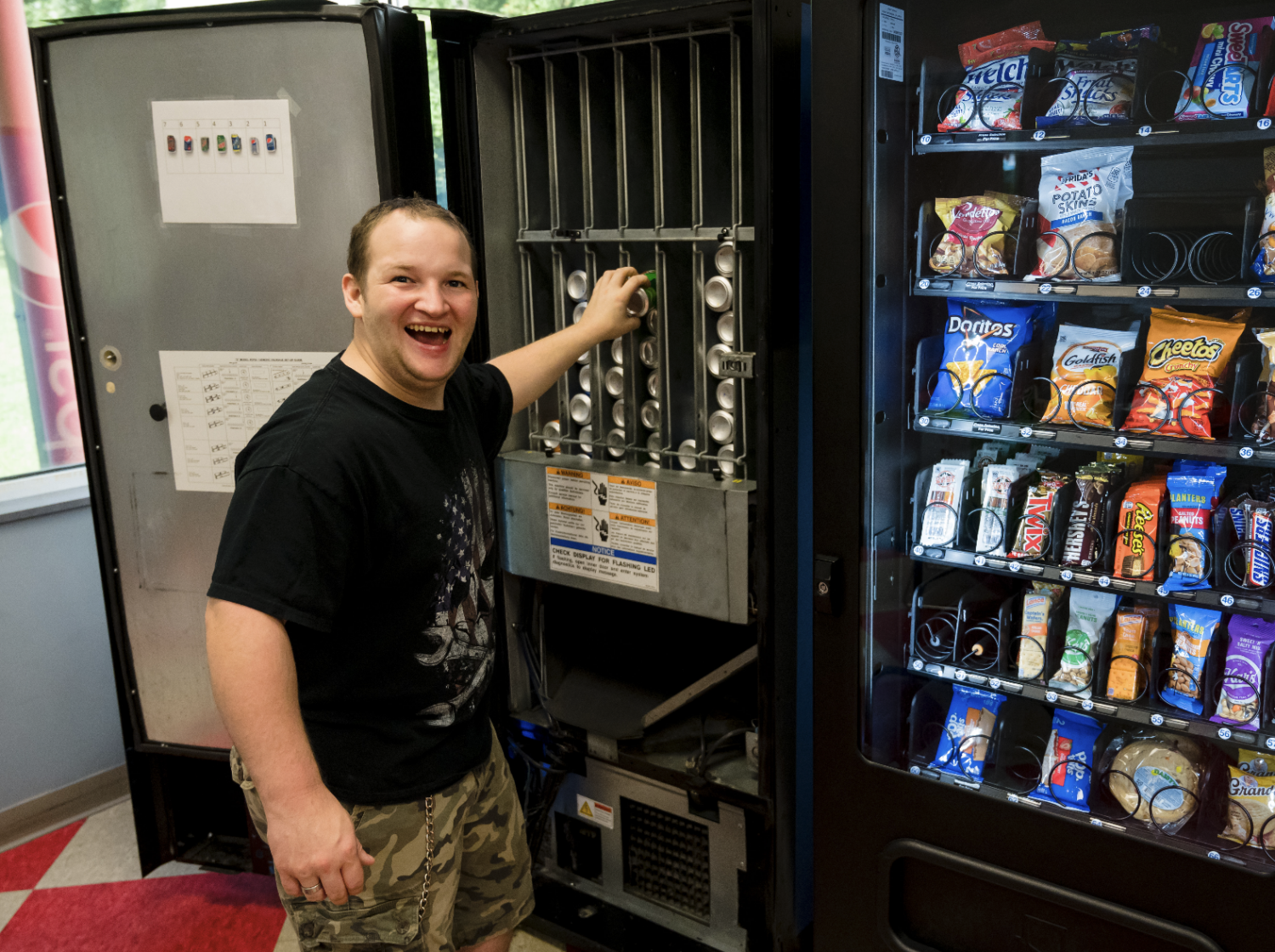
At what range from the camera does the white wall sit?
105 inches

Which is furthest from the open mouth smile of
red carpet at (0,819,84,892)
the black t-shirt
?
red carpet at (0,819,84,892)

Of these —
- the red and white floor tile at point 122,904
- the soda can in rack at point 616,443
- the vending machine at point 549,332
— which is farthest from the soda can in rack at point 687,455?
the red and white floor tile at point 122,904

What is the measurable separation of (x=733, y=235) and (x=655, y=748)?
103cm

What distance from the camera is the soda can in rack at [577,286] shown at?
1.99 meters

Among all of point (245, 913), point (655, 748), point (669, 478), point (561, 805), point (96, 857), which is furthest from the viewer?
point (96, 857)

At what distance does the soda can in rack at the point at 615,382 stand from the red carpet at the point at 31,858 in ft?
6.34

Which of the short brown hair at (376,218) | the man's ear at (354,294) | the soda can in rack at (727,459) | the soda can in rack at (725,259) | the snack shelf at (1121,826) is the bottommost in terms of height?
the snack shelf at (1121,826)

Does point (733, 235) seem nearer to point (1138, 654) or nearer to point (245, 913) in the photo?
point (1138, 654)

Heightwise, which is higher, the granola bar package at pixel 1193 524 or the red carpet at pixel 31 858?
the granola bar package at pixel 1193 524

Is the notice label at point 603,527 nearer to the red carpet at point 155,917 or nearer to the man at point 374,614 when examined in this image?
the man at point 374,614

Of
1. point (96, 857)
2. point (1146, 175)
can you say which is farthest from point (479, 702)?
point (96, 857)

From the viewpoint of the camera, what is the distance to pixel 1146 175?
1554 millimetres

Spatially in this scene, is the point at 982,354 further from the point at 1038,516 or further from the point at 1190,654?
the point at 1190,654

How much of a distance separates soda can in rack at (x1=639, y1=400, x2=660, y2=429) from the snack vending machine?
398 mm
